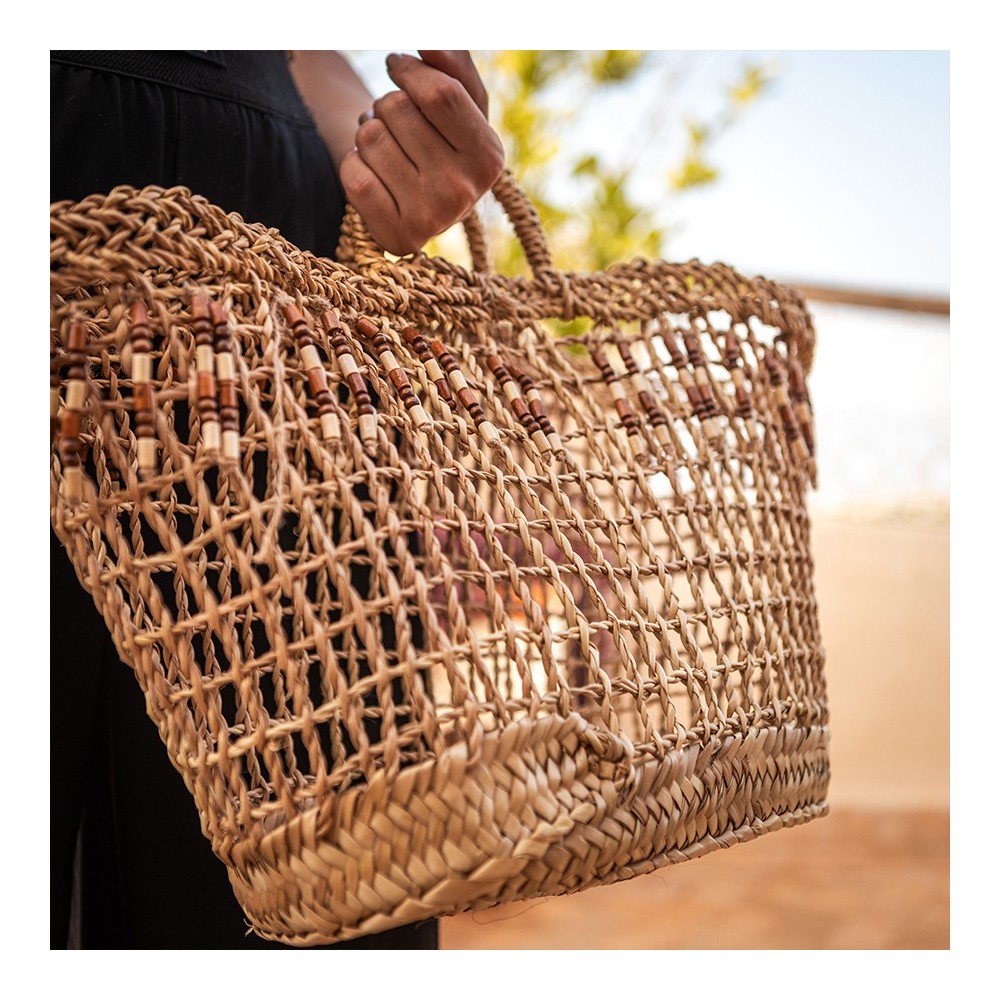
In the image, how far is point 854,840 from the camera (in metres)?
2.00

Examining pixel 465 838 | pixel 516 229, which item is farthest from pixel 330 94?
pixel 465 838

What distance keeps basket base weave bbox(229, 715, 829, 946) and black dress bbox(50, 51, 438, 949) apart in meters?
0.20

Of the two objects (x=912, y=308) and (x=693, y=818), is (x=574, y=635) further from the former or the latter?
(x=912, y=308)

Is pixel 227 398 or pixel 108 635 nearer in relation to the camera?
pixel 227 398

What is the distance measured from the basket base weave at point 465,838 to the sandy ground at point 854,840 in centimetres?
116

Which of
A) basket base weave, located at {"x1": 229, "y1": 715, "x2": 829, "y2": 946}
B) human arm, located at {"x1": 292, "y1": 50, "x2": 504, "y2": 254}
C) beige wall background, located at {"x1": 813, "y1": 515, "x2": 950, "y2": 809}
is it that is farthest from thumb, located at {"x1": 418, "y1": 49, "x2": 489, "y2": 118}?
beige wall background, located at {"x1": 813, "y1": 515, "x2": 950, "y2": 809}

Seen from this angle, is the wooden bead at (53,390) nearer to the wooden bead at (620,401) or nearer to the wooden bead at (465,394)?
the wooden bead at (465,394)

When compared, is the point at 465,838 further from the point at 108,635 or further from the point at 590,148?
the point at 590,148

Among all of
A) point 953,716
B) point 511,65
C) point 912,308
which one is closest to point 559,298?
point 953,716

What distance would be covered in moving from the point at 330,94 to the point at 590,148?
140cm

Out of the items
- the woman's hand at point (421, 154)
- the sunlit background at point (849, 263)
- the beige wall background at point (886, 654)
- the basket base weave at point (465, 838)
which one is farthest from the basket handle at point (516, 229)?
the beige wall background at point (886, 654)

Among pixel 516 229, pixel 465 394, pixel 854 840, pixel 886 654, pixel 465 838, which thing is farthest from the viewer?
pixel 886 654

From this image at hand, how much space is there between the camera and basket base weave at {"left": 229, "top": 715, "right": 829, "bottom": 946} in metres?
0.40

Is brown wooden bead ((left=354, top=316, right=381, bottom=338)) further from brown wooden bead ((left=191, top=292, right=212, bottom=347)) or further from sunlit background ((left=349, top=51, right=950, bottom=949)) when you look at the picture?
sunlit background ((left=349, top=51, right=950, bottom=949))
